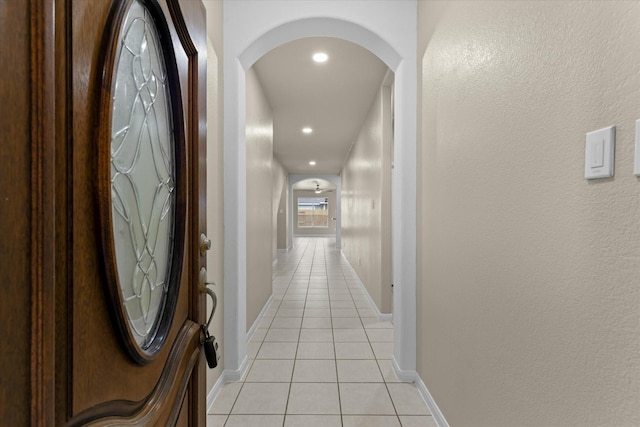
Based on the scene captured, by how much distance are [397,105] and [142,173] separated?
2.01 meters

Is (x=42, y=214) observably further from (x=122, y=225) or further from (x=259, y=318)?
(x=259, y=318)

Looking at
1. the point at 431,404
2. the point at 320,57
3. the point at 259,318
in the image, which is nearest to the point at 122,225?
the point at 431,404

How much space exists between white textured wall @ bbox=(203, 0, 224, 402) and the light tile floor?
0.30 metres

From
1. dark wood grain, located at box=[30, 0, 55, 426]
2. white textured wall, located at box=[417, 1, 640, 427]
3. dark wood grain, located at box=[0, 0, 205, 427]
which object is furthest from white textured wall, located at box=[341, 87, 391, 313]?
dark wood grain, located at box=[30, 0, 55, 426]

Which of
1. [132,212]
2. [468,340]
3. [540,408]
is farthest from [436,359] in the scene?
[132,212]

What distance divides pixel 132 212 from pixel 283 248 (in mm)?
10318

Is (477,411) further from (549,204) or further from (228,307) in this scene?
(228,307)

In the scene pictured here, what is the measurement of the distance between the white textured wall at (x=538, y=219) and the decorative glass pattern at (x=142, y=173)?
1.11 m

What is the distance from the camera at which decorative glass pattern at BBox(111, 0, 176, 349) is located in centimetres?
65

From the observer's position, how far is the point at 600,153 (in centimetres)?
79

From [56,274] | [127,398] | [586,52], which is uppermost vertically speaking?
[586,52]

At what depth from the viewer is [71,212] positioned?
1.61ft

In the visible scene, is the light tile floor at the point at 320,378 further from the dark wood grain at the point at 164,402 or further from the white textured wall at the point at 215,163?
the dark wood grain at the point at 164,402

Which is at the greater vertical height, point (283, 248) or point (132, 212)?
point (132, 212)
